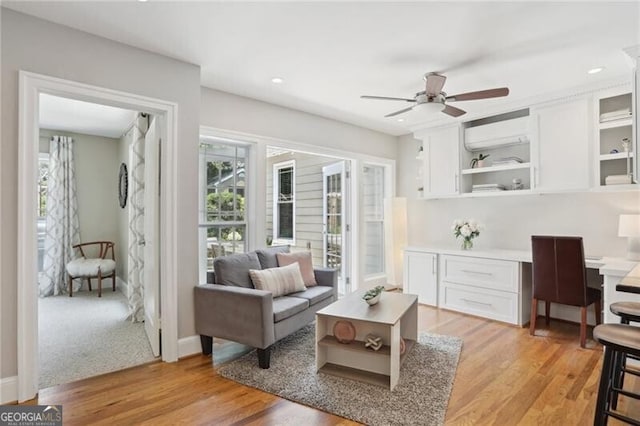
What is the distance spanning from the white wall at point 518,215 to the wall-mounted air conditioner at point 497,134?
2.30 feet

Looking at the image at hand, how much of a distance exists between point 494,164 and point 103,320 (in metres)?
5.04

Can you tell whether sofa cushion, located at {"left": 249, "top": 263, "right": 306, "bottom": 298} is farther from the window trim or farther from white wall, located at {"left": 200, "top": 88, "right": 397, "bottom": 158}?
the window trim

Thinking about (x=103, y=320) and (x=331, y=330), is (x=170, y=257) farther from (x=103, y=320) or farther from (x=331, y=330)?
(x=103, y=320)

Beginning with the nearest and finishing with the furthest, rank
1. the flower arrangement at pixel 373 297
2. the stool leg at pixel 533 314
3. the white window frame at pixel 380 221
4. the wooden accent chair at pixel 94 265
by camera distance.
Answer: the flower arrangement at pixel 373 297, the stool leg at pixel 533 314, the wooden accent chair at pixel 94 265, the white window frame at pixel 380 221

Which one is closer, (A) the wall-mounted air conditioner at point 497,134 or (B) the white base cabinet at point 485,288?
(B) the white base cabinet at point 485,288

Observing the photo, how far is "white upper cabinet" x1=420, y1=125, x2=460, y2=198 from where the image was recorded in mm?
4809

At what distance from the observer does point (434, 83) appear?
302 cm

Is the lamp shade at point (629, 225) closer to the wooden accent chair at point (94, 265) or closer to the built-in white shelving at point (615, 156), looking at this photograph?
the built-in white shelving at point (615, 156)

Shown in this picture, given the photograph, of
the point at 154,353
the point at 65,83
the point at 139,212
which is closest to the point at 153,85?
the point at 65,83

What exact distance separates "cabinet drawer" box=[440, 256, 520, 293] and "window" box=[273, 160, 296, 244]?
9.37ft

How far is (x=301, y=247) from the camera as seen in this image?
6.30 meters

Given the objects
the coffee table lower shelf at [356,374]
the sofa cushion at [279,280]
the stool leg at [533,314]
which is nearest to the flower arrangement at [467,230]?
the stool leg at [533,314]

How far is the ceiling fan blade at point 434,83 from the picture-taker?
2.96m

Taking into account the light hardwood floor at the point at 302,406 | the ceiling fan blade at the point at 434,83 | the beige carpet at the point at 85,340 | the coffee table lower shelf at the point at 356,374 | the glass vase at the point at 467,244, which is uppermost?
the ceiling fan blade at the point at 434,83
